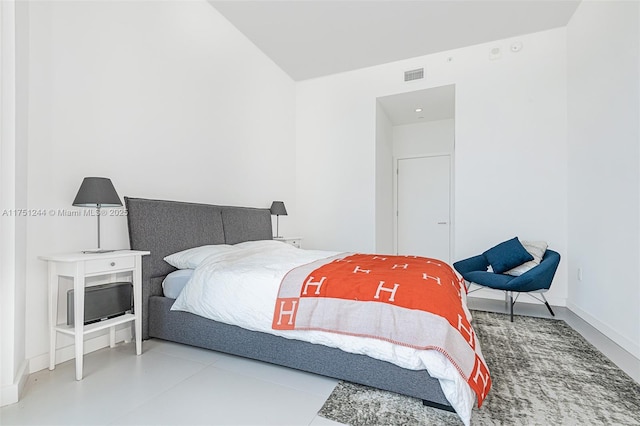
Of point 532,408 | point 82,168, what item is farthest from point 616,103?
point 82,168

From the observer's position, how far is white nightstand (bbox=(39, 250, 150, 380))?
1888 mm

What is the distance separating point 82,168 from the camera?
2.26m

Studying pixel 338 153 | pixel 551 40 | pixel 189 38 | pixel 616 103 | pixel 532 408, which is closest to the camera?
pixel 532 408

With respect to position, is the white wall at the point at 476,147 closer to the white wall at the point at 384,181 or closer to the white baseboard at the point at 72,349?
the white wall at the point at 384,181

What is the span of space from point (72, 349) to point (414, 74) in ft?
15.8

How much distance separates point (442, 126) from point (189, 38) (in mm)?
4239

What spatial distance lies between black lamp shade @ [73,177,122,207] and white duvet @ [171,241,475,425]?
754mm

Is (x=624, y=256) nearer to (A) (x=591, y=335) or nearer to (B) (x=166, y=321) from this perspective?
(A) (x=591, y=335)

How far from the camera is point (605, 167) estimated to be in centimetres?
283

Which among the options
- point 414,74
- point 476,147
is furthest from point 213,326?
point 414,74

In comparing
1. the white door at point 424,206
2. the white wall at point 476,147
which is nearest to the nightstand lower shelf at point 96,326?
the white wall at point 476,147

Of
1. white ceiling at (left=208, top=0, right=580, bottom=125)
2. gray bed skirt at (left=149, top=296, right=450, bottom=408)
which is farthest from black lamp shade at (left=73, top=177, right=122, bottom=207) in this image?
white ceiling at (left=208, top=0, right=580, bottom=125)

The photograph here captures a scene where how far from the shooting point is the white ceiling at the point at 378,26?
11.2ft

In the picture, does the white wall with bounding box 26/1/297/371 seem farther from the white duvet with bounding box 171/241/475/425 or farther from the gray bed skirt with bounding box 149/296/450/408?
the white duvet with bounding box 171/241/475/425
